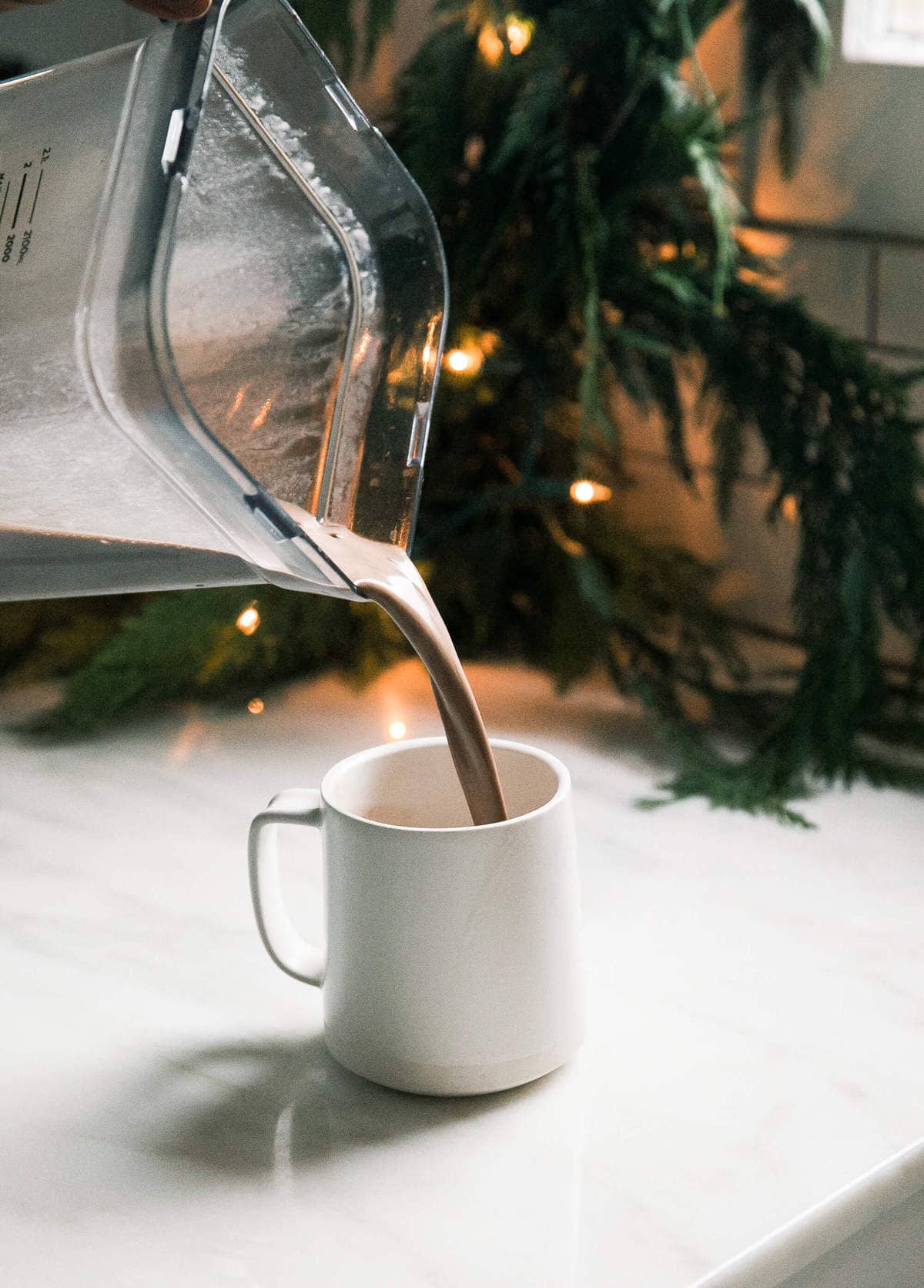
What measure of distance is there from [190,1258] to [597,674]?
22.6 inches

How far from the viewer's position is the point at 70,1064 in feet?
1.79

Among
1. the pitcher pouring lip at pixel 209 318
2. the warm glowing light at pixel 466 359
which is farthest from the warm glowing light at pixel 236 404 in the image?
the warm glowing light at pixel 466 359

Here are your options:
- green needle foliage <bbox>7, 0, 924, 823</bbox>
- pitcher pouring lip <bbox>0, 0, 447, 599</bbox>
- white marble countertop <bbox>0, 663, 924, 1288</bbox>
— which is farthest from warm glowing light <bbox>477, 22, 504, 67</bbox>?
white marble countertop <bbox>0, 663, 924, 1288</bbox>

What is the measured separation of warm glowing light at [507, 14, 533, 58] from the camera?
2.73 feet

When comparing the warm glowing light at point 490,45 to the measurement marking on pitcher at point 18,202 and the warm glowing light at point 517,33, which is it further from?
the measurement marking on pitcher at point 18,202

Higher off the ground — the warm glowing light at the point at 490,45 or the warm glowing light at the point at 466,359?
the warm glowing light at the point at 490,45

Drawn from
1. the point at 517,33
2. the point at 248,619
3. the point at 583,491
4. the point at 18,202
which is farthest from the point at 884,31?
the point at 18,202

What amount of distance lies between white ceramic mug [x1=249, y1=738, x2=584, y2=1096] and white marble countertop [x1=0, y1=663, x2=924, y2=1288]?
0.8 inches

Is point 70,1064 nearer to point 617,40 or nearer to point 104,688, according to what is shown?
point 104,688

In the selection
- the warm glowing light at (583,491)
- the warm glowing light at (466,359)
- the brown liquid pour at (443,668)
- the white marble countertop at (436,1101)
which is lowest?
the white marble countertop at (436,1101)

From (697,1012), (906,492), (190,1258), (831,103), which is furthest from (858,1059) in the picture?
(831,103)

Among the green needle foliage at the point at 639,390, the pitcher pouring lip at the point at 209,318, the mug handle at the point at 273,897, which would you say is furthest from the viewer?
the green needle foliage at the point at 639,390

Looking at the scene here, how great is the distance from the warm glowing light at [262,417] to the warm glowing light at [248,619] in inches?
12.3

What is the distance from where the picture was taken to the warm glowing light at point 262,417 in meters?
0.56
